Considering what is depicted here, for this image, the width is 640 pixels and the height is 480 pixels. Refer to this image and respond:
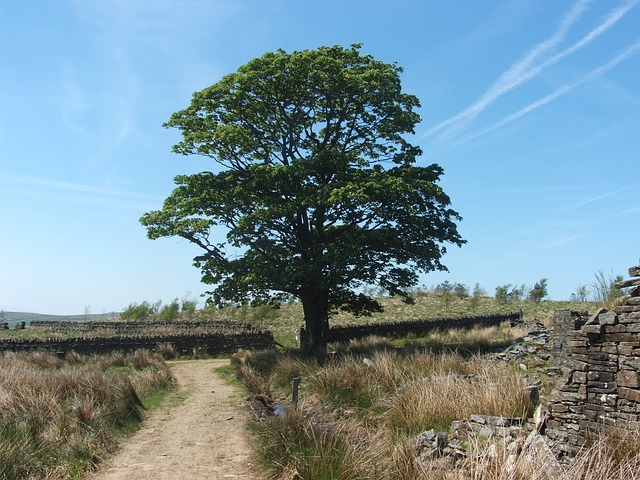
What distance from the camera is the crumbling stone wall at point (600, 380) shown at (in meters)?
A: 7.59

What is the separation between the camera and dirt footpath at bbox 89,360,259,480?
860 centimetres

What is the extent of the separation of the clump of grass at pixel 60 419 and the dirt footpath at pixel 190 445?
0.42 meters

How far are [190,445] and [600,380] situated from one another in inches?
284

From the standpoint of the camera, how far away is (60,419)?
997cm

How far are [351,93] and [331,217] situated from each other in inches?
199

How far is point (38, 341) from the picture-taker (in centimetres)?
2620

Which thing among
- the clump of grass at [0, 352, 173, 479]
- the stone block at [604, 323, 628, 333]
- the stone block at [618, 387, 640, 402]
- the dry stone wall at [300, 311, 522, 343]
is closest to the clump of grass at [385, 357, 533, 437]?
the stone block at [618, 387, 640, 402]

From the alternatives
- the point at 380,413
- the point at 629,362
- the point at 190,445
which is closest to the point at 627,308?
the point at 629,362

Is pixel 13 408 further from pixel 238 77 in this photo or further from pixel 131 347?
pixel 131 347

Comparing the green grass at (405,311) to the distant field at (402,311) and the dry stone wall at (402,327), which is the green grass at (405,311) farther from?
the dry stone wall at (402,327)

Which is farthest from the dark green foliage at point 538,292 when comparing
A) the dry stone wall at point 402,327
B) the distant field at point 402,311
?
the dry stone wall at point 402,327

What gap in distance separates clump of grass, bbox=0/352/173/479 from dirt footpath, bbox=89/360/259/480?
42 cm

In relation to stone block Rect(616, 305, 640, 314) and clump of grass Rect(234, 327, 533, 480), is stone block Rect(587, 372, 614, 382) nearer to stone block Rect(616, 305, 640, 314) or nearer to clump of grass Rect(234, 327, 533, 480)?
stone block Rect(616, 305, 640, 314)

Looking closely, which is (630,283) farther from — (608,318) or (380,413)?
(380,413)
